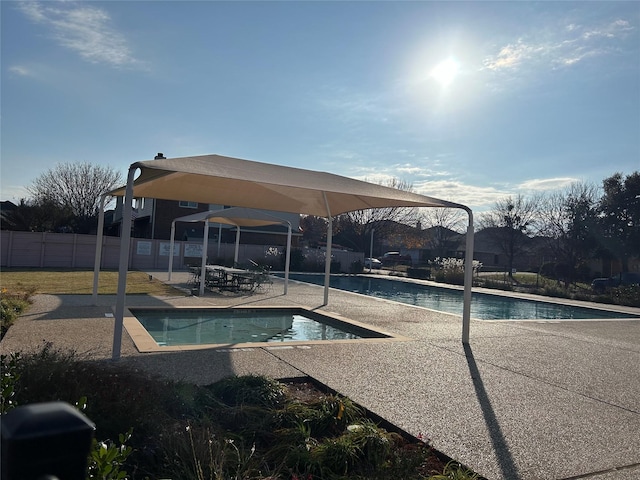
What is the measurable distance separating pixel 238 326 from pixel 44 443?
9.81 m

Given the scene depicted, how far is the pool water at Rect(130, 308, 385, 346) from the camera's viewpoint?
9.17 m

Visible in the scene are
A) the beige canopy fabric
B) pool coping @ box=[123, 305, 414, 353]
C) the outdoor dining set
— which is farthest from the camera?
the outdoor dining set

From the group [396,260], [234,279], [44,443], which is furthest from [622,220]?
[44,443]

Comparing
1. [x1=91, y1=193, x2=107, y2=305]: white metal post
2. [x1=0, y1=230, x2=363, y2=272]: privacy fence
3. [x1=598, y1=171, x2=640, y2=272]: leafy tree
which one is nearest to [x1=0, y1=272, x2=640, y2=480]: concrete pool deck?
[x1=91, y1=193, x2=107, y2=305]: white metal post

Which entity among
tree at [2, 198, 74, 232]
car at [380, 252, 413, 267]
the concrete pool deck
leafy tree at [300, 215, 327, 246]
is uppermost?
leafy tree at [300, 215, 327, 246]

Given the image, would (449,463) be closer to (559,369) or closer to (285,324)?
(559,369)

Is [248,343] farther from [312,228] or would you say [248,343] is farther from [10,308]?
[312,228]

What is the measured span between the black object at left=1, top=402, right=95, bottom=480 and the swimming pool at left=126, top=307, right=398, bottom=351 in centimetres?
711

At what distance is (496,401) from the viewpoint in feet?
17.6

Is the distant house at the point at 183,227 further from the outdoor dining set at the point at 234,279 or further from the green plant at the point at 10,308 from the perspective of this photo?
the green plant at the point at 10,308

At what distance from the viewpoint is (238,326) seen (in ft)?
34.5

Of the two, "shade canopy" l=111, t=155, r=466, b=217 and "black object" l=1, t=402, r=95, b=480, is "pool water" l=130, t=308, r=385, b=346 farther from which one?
"black object" l=1, t=402, r=95, b=480

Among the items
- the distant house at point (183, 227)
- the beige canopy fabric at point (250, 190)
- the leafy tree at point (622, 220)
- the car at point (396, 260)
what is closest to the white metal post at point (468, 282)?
the beige canopy fabric at point (250, 190)

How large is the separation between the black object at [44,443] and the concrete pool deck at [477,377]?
10.8 ft
